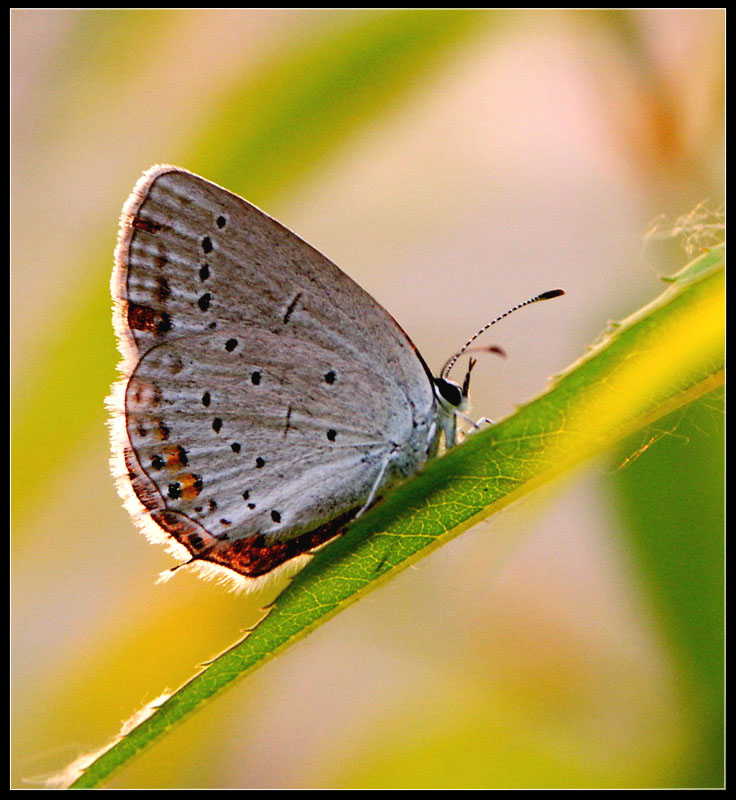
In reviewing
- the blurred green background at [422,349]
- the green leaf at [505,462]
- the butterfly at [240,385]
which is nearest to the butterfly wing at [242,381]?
the butterfly at [240,385]

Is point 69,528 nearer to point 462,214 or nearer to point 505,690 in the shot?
point 505,690

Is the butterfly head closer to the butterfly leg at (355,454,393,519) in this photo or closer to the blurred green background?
the butterfly leg at (355,454,393,519)

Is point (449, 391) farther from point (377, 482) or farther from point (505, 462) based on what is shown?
point (505, 462)

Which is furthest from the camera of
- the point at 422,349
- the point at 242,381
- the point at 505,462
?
the point at 422,349

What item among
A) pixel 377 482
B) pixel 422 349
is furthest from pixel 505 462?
pixel 422 349

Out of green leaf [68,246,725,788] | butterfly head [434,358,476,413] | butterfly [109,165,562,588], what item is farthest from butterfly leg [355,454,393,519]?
green leaf [68,246,725,788]
